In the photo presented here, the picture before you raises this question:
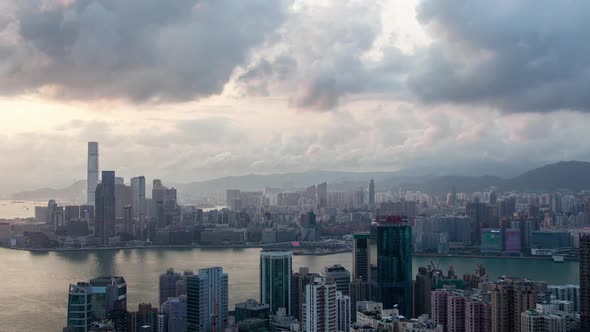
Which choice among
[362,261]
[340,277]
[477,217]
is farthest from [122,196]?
[340,277]

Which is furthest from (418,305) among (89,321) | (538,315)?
(89,321)

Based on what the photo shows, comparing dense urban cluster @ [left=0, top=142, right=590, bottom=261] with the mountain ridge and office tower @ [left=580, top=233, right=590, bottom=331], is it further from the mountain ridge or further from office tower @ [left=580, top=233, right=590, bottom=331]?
office tower @ [left=580, top=233, right=590, bottom=331]

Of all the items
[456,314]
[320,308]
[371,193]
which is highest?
[371,193]

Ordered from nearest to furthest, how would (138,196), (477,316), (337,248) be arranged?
(477,316)
(337,248)
(138,196)

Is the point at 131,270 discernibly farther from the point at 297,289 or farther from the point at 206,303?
the point at 206,303

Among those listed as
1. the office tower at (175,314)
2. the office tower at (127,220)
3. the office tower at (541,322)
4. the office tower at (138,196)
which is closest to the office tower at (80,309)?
the office tower at (175,314)

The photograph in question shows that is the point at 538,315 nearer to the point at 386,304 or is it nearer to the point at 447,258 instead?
the point at 386,304

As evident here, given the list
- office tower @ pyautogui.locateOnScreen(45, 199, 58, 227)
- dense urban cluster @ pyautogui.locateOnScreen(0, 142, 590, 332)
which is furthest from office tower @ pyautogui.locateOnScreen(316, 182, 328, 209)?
office tower @ pyautogui.locateOnScreen(45, 199, 58, 227)
